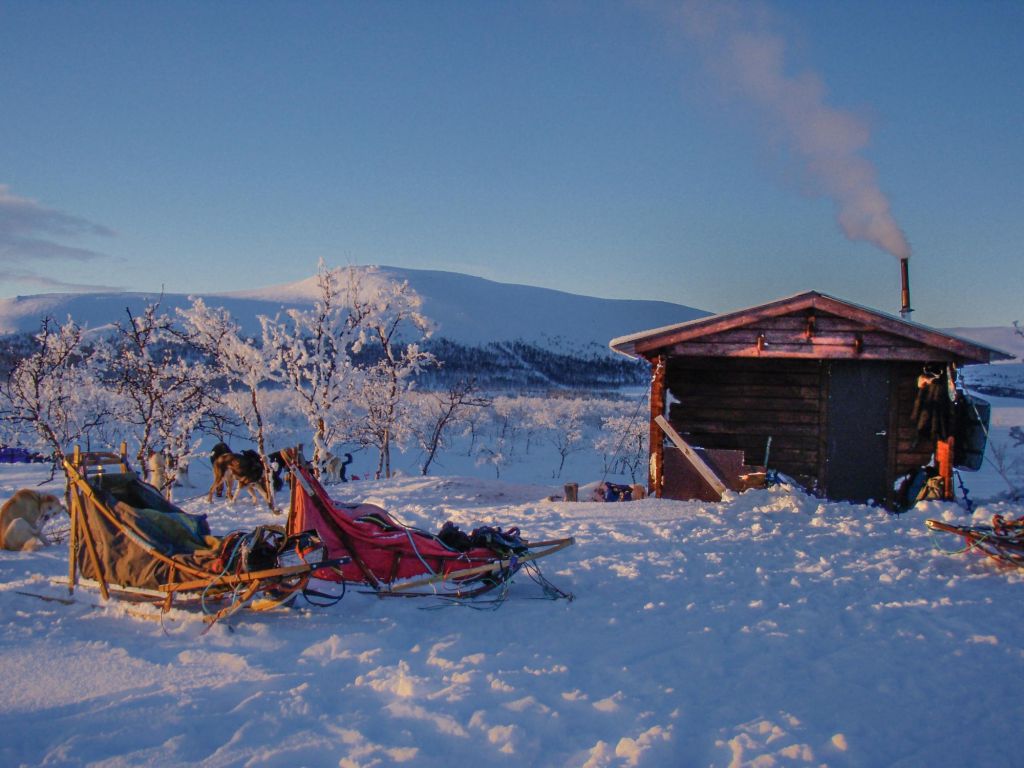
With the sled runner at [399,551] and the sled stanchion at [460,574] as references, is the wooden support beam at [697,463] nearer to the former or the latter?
the sled runner at [399,551]

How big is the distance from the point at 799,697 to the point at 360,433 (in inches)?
856

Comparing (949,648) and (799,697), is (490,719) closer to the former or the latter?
(799,697)

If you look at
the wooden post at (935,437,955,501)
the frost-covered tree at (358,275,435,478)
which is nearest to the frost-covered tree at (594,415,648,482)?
the frost-covered tree at (358,275,435,478)

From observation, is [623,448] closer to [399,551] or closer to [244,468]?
[244,468]

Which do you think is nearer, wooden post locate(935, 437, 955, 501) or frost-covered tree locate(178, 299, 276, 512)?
wooden post locate(935, 437, 955, 501)

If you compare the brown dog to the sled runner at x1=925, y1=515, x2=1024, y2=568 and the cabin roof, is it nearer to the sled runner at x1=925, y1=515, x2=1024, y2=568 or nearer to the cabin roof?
the cabin roof

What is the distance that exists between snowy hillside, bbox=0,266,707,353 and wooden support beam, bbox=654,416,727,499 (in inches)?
4286

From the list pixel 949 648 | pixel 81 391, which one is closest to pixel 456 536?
pixel 949 648

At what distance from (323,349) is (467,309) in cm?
15004

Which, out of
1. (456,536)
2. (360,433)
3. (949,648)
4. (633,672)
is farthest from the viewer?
(360,433)

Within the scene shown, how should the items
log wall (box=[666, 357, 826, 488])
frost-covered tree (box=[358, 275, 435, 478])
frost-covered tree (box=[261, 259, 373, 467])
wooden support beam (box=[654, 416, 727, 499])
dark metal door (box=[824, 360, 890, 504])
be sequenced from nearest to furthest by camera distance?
wooden support beam (box=[654, 416, 727, 499]) → dark metal door (box=[824, 360, 890, 504]) → log wall (box=[666, 357, 826, 488]) → frost-covered tree (box=[261, 259, 373, 467]) → frost-covered tree (box=[358, 275, 435, 478])

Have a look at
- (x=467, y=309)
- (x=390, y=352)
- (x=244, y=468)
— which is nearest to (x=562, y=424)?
(x=390, y=352)

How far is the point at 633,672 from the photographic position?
151 inches

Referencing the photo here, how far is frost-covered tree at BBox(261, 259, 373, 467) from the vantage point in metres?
14.4
